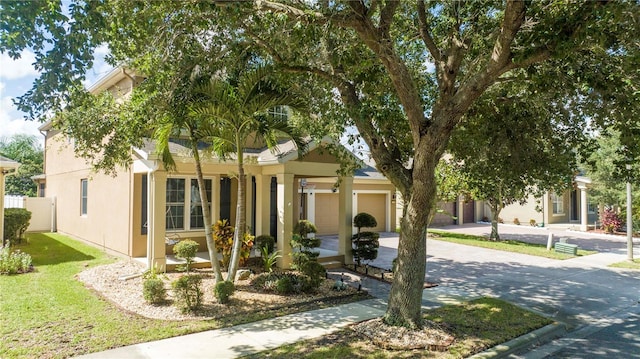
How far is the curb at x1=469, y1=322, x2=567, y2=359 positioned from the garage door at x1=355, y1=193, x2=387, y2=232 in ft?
51.3

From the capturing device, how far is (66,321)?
725cm

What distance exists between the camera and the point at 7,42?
15.6 feet

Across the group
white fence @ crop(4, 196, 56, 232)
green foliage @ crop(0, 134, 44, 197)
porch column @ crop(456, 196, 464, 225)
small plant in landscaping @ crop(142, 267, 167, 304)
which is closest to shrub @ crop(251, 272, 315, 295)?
small plant in landscaping @ crop(142, 267, 167, 304)

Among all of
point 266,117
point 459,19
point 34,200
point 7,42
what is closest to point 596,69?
point 459,19

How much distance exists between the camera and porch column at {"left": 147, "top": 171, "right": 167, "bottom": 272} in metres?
10.6

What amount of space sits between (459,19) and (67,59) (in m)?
7.08

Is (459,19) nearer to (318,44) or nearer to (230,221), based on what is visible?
(318,44)

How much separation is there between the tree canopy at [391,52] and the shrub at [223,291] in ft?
11.3

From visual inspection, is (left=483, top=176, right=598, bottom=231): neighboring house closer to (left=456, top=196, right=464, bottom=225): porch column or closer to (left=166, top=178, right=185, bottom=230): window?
(left=456, top=196, right=464, bottom=225): porch column

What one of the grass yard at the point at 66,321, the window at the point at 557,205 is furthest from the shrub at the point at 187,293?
the window at the point at 557,205

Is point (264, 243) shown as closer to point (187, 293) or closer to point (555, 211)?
point (187, 293)

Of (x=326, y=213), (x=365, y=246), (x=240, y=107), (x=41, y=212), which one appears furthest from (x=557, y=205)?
(x=41, y=212)

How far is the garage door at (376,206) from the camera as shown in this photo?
23609 millimetres

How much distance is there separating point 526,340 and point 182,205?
10251mm
